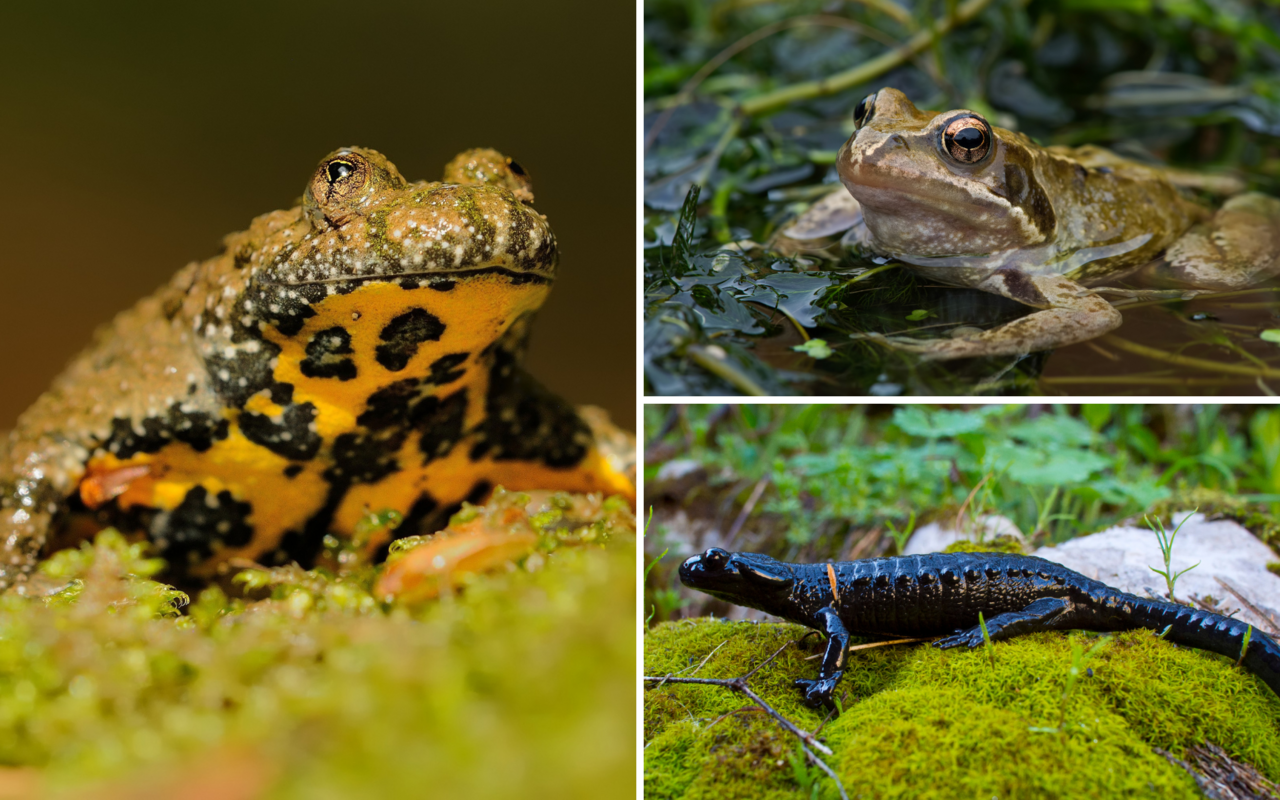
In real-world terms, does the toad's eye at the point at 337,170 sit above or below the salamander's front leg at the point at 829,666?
above

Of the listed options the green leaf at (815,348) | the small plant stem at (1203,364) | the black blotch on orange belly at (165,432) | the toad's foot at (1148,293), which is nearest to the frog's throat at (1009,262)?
the toad's foot at (1148,293)

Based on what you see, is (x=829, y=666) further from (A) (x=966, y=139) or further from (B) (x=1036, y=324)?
(A) (x=966, y=139)

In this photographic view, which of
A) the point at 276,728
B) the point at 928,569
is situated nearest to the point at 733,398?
the point at 928,569

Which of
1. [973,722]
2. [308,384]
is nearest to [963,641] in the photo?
[973,722]

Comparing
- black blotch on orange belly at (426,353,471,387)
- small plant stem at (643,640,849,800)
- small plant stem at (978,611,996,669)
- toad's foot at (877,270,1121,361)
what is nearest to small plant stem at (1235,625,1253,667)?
small plant stem at (978,611,996,669)

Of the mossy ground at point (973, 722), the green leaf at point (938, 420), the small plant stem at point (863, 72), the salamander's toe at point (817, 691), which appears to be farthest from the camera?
the small plant stem at point (863, 72)

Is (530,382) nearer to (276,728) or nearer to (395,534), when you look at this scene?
(395,534)

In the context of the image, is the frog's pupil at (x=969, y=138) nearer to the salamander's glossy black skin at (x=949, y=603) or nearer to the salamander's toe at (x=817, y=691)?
the salamander's glossy black skin at (x=949, y=603)
